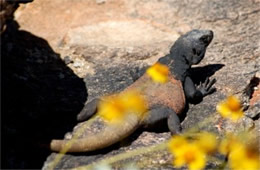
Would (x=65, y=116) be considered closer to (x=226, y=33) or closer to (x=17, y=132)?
(x=17, y=132)

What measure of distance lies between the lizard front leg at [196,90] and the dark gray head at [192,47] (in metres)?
0.29

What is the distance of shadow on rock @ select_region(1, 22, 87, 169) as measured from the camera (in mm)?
5711

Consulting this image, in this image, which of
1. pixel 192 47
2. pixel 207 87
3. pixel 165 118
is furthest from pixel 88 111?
pixel 192 47

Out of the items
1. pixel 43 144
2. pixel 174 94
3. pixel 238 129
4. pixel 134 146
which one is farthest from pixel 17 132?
pixel 238 129

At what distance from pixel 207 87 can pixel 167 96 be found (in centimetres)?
64

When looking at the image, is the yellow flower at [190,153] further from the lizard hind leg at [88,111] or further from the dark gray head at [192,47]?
the dark gray head at [192,47]

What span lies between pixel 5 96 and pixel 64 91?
0.76 meters

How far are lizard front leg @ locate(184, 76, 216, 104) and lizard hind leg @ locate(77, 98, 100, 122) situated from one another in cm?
110

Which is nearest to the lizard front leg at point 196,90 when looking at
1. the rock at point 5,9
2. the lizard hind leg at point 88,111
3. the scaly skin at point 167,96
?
the scaly skin at point 167,96

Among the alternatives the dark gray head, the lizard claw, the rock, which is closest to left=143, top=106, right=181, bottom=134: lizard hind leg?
the lizard claw

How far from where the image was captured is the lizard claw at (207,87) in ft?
22.9

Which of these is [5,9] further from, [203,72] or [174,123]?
[203,72]

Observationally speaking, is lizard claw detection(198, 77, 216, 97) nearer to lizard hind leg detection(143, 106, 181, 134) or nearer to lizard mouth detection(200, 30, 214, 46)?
lizard mouth detection(200, 30, 214, 46)

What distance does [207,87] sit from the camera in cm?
702
